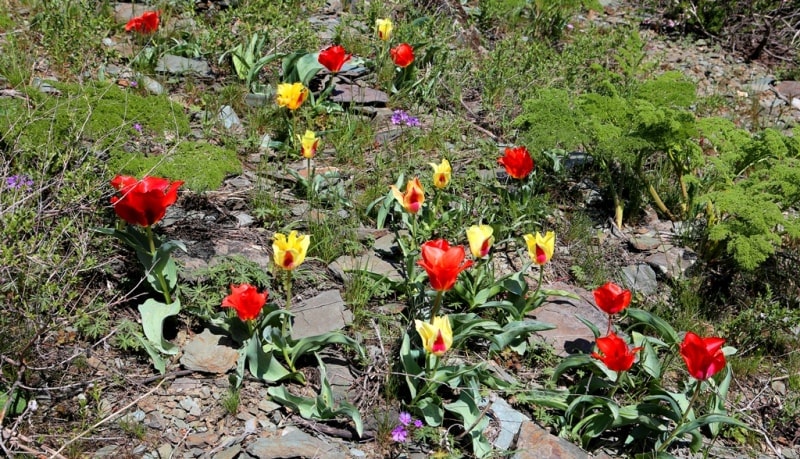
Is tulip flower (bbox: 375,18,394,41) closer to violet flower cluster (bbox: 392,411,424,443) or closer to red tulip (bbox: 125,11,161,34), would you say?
red tulip (bbox: 125,11,161,34)

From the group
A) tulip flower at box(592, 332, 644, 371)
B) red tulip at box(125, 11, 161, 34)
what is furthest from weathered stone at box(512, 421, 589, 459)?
red tulip at box(125, 11, 161, 34)

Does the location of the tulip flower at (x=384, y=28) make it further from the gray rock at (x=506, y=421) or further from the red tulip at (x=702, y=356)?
the red tulip at (x=702, y=356)

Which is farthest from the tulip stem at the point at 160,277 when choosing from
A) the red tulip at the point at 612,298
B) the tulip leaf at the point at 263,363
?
the red tulip at the point at 612,298

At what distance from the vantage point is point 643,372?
3014 mm

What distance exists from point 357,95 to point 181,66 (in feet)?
3.55

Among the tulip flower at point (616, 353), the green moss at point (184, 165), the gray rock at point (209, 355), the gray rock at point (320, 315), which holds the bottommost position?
the gray rock at point (209, 355)

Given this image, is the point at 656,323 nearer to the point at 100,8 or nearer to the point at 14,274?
the point at 14,274

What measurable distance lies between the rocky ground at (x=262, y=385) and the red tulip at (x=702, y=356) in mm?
518

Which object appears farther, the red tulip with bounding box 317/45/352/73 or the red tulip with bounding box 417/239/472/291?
the red tulip with bounding box 317/45/352/73

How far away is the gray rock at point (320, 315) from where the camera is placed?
2951mm

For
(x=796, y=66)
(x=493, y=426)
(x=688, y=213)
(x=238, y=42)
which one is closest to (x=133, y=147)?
(x=238, y=42)

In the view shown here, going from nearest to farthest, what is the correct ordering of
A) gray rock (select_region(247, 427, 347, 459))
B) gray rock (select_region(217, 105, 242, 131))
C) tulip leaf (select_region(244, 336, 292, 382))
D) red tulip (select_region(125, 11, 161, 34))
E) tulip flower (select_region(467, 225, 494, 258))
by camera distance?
1. gray rock (select_region(247, 427, 347, 459))
2. tulip leaf (select_region(244, 336, 292, 382))
3. tulip flower (select_region(467, 225, 494, 258))
4. gray rock (select_region(217, 105, 242, 131))
5. red tulip (select_region(125, 11, 161, 34))

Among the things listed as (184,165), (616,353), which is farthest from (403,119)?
(616,353)

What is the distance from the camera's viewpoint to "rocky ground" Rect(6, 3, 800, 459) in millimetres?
2494
